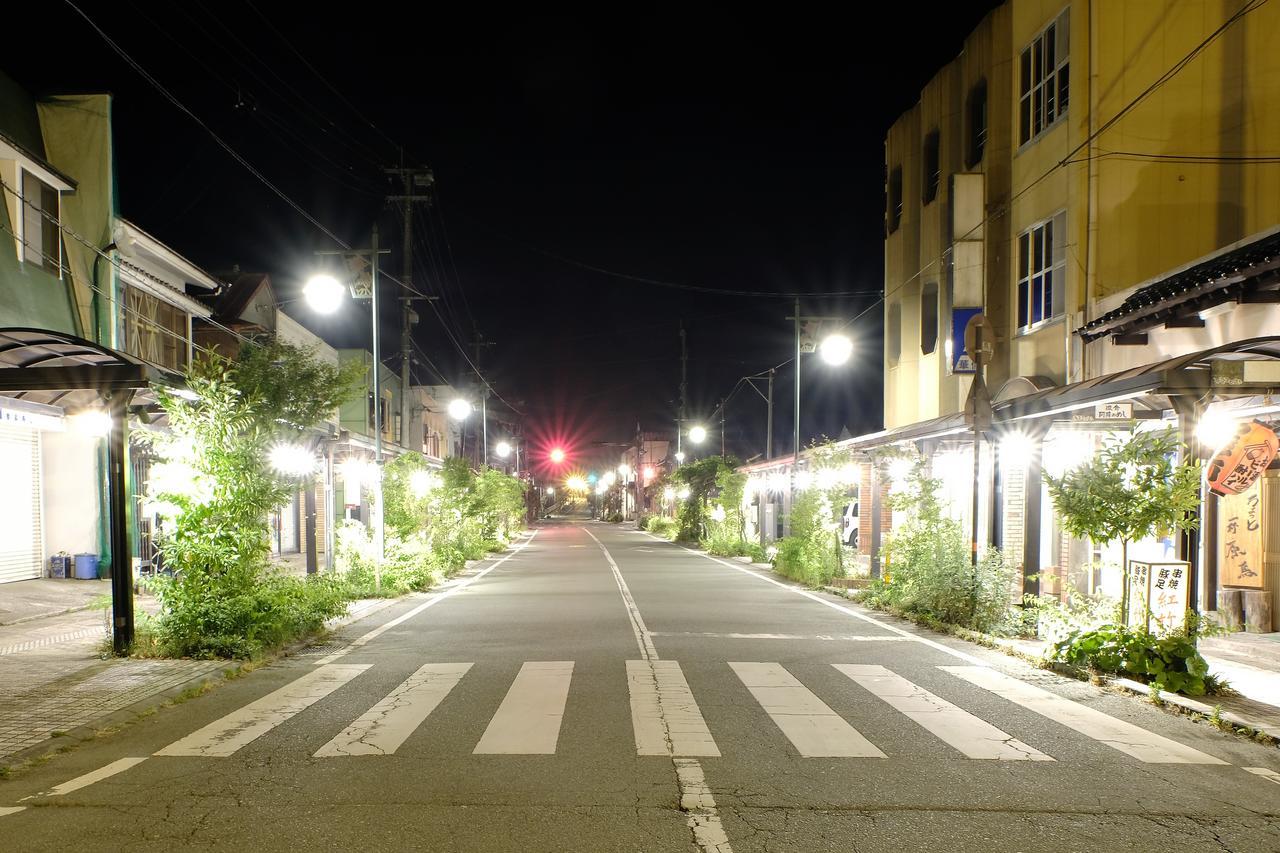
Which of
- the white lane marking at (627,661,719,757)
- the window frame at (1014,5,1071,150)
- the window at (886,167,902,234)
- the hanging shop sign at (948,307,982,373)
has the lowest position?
the white lane marking at (627,661,719,757)

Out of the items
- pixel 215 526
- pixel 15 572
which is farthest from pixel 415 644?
pixel 15 572

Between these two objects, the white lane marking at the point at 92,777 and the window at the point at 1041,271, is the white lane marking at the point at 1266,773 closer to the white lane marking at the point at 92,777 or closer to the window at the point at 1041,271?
the white lane marking at the point at 92,777

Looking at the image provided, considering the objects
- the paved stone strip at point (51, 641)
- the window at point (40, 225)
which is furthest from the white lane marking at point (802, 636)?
the window at point (40, 225)

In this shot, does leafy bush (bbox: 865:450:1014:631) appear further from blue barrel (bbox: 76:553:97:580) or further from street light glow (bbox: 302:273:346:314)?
blue barrel (bbox: 76:553:97:580)

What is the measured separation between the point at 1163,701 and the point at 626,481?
299ft

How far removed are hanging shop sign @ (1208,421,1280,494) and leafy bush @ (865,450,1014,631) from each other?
3.46 metres

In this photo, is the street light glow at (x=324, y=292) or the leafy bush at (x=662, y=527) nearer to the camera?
the street light glow at (x=324, y=292)

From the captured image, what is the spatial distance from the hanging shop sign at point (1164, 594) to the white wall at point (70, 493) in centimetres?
1979

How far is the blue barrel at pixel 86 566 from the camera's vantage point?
712 inches

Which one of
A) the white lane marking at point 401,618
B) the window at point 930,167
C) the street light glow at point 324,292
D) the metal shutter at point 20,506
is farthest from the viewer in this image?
the window at point 930,167

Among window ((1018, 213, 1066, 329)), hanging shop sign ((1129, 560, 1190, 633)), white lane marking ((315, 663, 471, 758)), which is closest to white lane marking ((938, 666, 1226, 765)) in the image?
hanging shop sign ((1129, 560, 1190, 633))

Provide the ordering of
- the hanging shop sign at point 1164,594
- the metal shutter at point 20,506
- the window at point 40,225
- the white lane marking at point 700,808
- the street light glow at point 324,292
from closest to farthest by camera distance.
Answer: the white lane marking at point 700,808, the hanging shop sign at point 1164,594, the street light glow at point 324,292, the window at point 40,225, the metal shutter at point 20,506

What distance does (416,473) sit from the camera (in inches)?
926

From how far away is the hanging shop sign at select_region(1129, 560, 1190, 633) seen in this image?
9.25 meters
